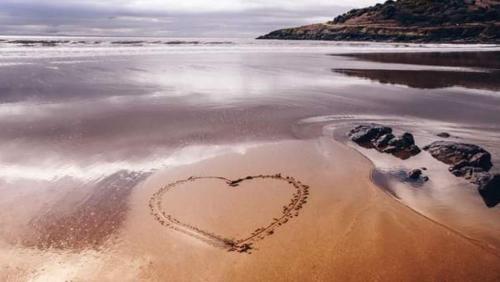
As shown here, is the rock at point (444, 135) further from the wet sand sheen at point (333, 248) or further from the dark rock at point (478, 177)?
the wet sand sheen at point (333, 248)

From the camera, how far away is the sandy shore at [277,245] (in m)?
5.98

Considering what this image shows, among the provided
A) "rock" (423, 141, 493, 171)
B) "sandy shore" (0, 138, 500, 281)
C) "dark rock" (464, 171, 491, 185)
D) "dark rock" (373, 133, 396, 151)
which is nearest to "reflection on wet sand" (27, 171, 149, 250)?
"sandy shore" (0, 138, 500, 281)

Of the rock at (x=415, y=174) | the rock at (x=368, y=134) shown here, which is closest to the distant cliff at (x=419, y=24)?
the rock at (x=368, y=134)

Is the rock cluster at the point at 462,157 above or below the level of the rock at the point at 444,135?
above

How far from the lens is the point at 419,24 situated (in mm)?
103000

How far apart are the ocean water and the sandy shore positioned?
36.3 inches

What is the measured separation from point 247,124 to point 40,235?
27.4 ft

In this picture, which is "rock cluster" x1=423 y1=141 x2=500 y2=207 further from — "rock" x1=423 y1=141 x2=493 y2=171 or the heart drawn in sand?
the heart drawn in sand

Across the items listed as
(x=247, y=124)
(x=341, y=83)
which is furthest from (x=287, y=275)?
(x=341, y=83)

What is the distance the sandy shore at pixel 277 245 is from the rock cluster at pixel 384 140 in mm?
2457

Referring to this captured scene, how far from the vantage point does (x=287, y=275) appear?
5.94 m

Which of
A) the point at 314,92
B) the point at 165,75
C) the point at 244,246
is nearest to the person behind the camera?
the point at 244,246

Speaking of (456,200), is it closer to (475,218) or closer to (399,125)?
(475,218)

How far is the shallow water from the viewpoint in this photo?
26.1ft
